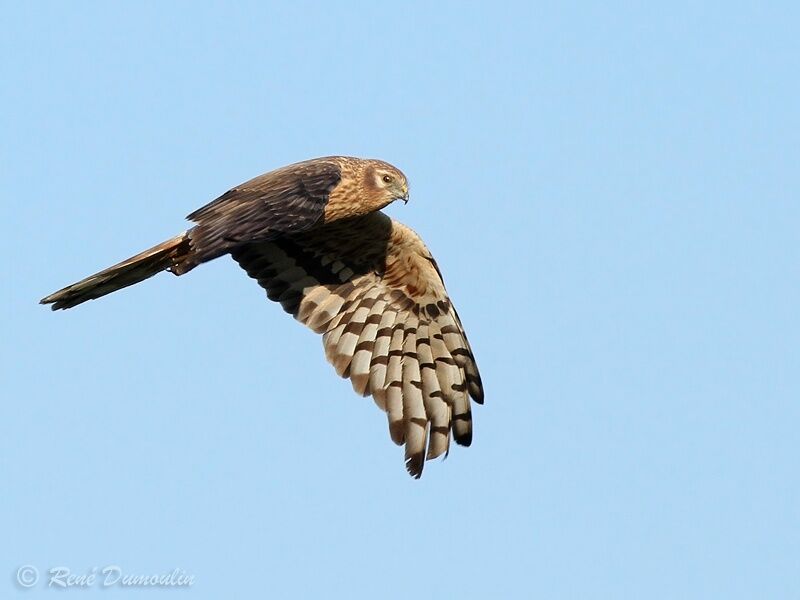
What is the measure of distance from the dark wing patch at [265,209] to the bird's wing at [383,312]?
3.30 ft

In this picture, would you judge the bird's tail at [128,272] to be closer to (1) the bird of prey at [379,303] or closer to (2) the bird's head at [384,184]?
(1) the bird of prey at [379,303]

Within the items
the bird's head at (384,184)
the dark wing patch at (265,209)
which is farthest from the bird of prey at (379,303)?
the dark wing patch at (265,209)

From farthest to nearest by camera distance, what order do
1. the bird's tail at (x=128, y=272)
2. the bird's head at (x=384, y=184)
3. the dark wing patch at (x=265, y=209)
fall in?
the bird's head at (x=384, y=184)
the bird's tail at (x=128, y=272)
the dark wing patch at (x=265, y=209)

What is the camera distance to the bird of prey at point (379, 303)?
12.6m

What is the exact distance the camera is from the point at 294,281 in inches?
527

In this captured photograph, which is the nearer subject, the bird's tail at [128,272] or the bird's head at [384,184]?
the bird's tail at [128,272]

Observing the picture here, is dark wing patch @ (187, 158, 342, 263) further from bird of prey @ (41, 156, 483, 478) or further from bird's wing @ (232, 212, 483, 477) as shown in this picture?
bird's wing @ (232, 212, 483, 477)

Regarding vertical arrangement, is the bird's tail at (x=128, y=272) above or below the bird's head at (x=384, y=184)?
below

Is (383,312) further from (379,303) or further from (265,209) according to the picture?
(265,209)

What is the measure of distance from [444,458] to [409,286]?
1.53m

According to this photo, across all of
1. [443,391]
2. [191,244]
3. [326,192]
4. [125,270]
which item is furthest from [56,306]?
[443,391]

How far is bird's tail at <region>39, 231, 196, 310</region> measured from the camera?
39.0 ft

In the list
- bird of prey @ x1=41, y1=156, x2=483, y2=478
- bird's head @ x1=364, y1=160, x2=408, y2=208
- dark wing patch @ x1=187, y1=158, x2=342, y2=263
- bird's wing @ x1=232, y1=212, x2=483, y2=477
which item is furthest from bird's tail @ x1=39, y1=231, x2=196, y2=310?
bird's head @ x1=364, y1=160, x2=408, y2=208

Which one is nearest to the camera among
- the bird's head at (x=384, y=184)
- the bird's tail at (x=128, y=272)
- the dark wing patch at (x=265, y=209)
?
the dark wing patch at (x=265, y=209)
